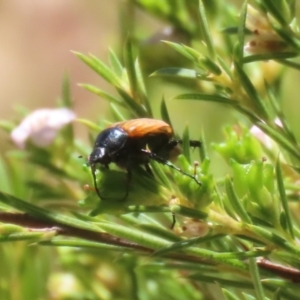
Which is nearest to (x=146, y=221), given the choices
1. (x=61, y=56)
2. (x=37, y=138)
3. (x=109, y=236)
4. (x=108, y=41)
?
(x=109, y=236)

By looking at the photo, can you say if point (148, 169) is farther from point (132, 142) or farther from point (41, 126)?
point (41, 126)

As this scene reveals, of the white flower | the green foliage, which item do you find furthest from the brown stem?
the white flower

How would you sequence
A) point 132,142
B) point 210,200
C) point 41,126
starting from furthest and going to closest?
point 41,126 < point 132,142 < point 210,200

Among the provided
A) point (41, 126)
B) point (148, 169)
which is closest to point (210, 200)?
point (148, 169)

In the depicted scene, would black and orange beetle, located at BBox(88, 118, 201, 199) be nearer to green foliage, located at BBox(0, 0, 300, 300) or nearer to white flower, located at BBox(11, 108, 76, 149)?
green foliage, located at BBox(0, 0, 300, 300)

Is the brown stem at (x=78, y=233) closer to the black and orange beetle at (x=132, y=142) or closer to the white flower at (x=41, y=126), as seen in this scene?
the black and orange beetle at (x=132, y=142)

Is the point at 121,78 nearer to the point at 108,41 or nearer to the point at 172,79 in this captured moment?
the point at 172,79

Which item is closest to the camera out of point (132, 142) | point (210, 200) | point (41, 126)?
point (210, 200)

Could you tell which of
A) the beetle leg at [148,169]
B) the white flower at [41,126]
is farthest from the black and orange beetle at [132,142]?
the white flower at [41,126]
